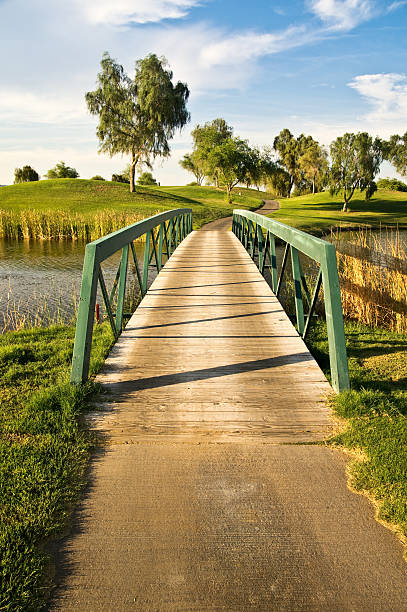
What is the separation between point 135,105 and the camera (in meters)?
40.7

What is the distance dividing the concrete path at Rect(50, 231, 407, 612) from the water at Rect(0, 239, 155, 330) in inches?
219

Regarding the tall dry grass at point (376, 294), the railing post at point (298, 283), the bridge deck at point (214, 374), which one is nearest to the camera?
the bridge deck at point (214, 374)

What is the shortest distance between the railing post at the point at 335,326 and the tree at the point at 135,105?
40443 millimetres

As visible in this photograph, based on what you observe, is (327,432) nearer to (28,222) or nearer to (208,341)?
(208,341)

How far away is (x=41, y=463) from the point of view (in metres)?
2.50

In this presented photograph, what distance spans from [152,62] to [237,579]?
150ft

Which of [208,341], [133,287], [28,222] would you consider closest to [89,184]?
[28,222]

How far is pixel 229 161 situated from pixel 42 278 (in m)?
29.6

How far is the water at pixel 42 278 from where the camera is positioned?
30.4 ft

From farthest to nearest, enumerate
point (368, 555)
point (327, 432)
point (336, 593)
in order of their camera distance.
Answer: point (327, 432) → point (368, 555) → point (336, 593)

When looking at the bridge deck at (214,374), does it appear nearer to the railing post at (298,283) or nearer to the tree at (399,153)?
the railing post at (298,283)

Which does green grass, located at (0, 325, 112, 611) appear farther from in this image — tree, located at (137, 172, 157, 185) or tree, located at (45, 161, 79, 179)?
tree, located at (137, 172, 157, 185)

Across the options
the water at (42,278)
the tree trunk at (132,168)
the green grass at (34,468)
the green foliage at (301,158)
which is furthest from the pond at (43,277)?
the green foliage at (301,158)

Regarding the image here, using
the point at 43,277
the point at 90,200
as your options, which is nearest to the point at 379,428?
the point at 43,277
